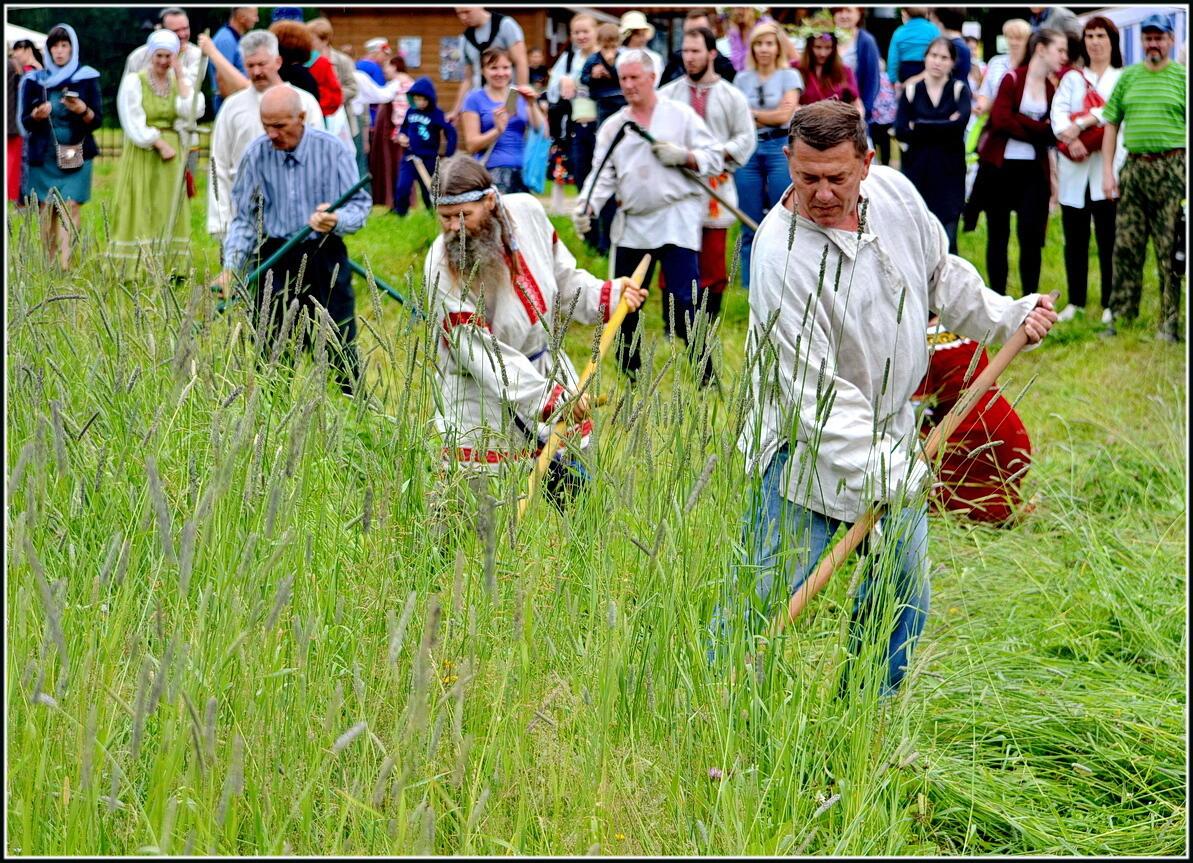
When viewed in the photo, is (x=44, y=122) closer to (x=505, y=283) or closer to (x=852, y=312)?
(x=505, y=283)

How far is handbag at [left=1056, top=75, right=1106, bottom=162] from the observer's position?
10.0 m

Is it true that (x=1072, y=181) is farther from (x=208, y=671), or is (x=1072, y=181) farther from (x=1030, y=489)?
(x=208, y=671)

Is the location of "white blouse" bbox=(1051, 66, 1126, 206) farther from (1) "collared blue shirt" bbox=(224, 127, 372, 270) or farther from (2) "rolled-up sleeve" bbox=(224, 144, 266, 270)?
(2) "rolled-up sleeve" bbox=(224, 144, 266, 270)

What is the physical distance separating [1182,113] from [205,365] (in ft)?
25.0

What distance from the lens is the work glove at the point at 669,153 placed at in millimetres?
8336

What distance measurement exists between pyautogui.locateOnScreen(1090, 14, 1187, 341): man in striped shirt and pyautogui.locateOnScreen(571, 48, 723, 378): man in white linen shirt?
9.08 ft

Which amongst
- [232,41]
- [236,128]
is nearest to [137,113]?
[232,41]

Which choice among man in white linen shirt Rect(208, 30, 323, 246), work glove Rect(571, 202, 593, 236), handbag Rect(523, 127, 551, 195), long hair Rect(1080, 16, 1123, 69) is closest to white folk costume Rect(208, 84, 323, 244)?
man in white linen shirt Rect(208, 30, 323, 246)

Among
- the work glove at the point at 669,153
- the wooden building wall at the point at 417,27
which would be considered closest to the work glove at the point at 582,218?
the work glove at the point at 669,153

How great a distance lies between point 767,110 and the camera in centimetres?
1006

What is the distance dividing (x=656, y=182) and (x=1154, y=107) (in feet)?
10.7

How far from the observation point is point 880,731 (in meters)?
2.96

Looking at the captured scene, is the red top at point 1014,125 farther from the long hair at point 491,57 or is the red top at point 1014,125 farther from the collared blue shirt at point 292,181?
the collared blue shirt at point 292,181

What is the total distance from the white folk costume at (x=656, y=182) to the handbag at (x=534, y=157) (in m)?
3.15
